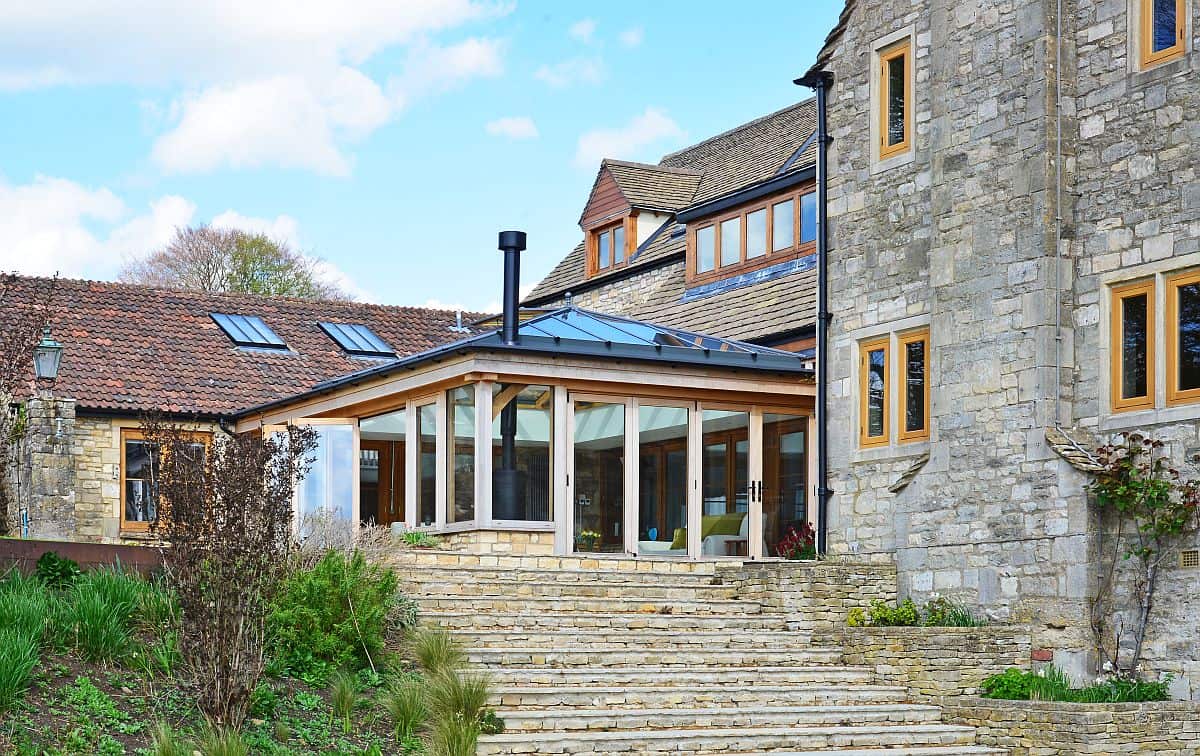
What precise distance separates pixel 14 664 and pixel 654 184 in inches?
744

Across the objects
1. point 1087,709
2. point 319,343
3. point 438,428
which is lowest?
point 1087,709

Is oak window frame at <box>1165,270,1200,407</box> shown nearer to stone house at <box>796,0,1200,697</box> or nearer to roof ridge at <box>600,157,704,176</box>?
stone house at <box>796,0,1200,697</box>

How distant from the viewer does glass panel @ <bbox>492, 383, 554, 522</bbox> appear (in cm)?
1789

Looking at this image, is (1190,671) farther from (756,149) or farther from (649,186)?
(649,186)

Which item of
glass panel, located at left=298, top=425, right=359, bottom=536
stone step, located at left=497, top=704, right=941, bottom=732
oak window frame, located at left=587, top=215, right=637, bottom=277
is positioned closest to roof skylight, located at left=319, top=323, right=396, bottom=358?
oak window frame, located at left=587, top=215, right=637, bottom=277

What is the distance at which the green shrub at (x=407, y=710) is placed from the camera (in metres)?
11.2

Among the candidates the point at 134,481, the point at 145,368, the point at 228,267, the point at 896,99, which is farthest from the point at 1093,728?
the point at 228,267

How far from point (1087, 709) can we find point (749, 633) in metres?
3.44

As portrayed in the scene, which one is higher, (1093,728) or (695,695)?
(695,695)

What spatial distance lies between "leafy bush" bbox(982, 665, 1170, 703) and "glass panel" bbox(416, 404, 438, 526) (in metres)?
7.45

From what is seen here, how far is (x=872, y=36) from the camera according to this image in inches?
677

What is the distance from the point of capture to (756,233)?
23.1 meters

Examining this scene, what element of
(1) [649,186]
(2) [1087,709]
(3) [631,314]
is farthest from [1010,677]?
(1) [649,186]

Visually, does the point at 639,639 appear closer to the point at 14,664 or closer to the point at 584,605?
the point at 584,605
